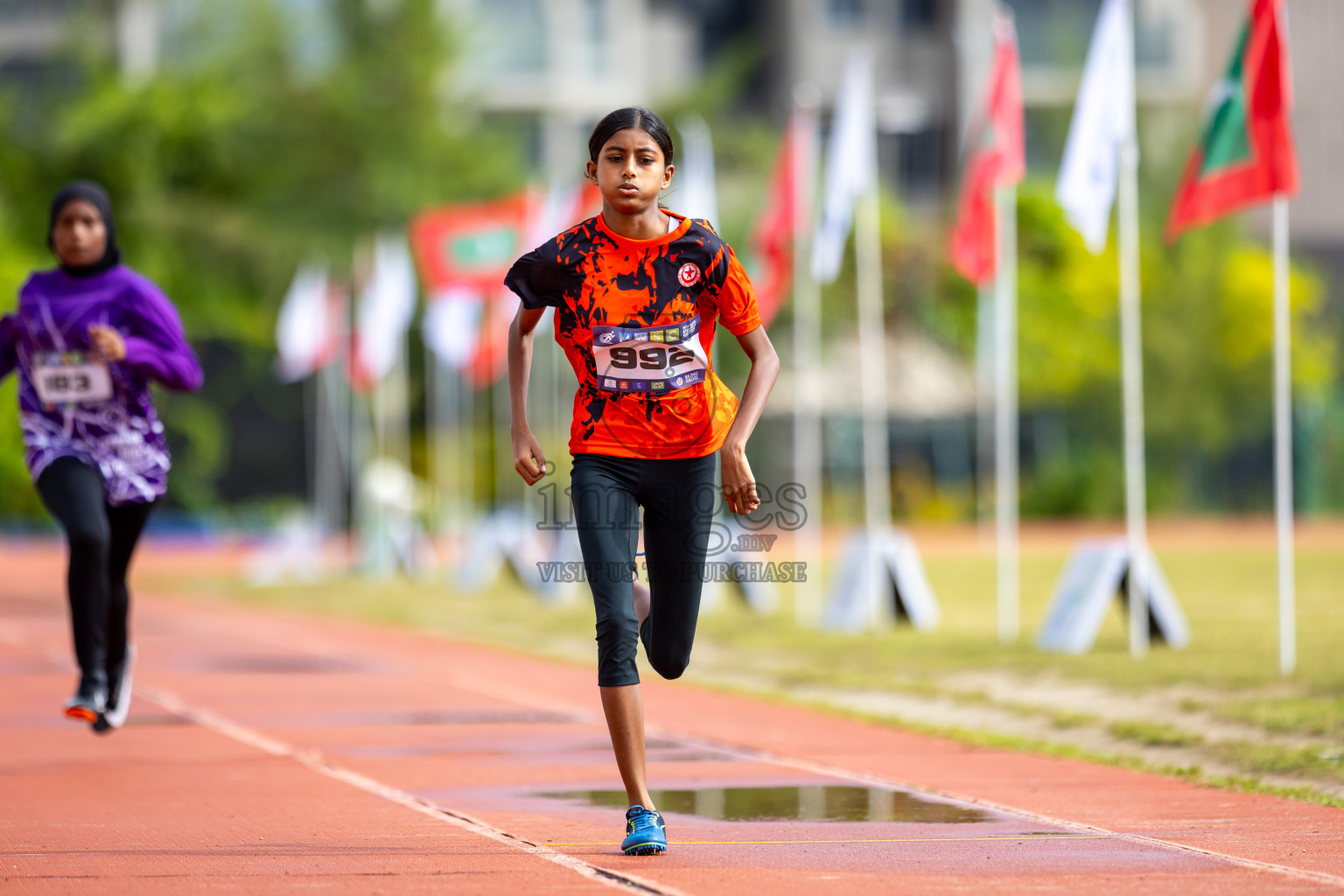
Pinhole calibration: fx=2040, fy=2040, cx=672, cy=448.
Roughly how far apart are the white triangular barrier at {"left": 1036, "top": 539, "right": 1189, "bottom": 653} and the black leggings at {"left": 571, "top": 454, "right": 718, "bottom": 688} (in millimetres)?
7911

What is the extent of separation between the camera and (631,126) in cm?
620

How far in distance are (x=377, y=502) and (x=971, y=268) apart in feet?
35.5

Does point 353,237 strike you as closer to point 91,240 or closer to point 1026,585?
point 1026,585

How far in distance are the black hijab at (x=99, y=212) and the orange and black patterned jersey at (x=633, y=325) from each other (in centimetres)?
328

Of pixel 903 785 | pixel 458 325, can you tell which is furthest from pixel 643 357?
pixel 458 325

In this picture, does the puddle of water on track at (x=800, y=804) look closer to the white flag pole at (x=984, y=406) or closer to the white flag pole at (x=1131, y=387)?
the white flag pole at (x=1131, y=387)

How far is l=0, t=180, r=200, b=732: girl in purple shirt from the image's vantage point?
866 centimetres

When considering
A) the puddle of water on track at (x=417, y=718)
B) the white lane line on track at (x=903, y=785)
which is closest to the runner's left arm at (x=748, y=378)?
the white lane line on track at (x=903, y=785)

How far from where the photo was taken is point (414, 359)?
Answer: 39875 mm

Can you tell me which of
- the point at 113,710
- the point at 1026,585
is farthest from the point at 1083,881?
the point at 1026,585

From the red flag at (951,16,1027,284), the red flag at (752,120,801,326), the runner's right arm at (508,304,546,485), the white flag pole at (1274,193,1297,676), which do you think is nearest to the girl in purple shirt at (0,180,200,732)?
the runner's right arm at (508,304,546,485)

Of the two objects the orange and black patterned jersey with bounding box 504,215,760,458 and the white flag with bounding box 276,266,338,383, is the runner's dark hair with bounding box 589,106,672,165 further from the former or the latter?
the white flag with bounding box 276,266,338,383

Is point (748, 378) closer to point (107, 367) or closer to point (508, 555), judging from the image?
point (107, 367)

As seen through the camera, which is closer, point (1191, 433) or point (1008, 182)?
point (1008, 182)
